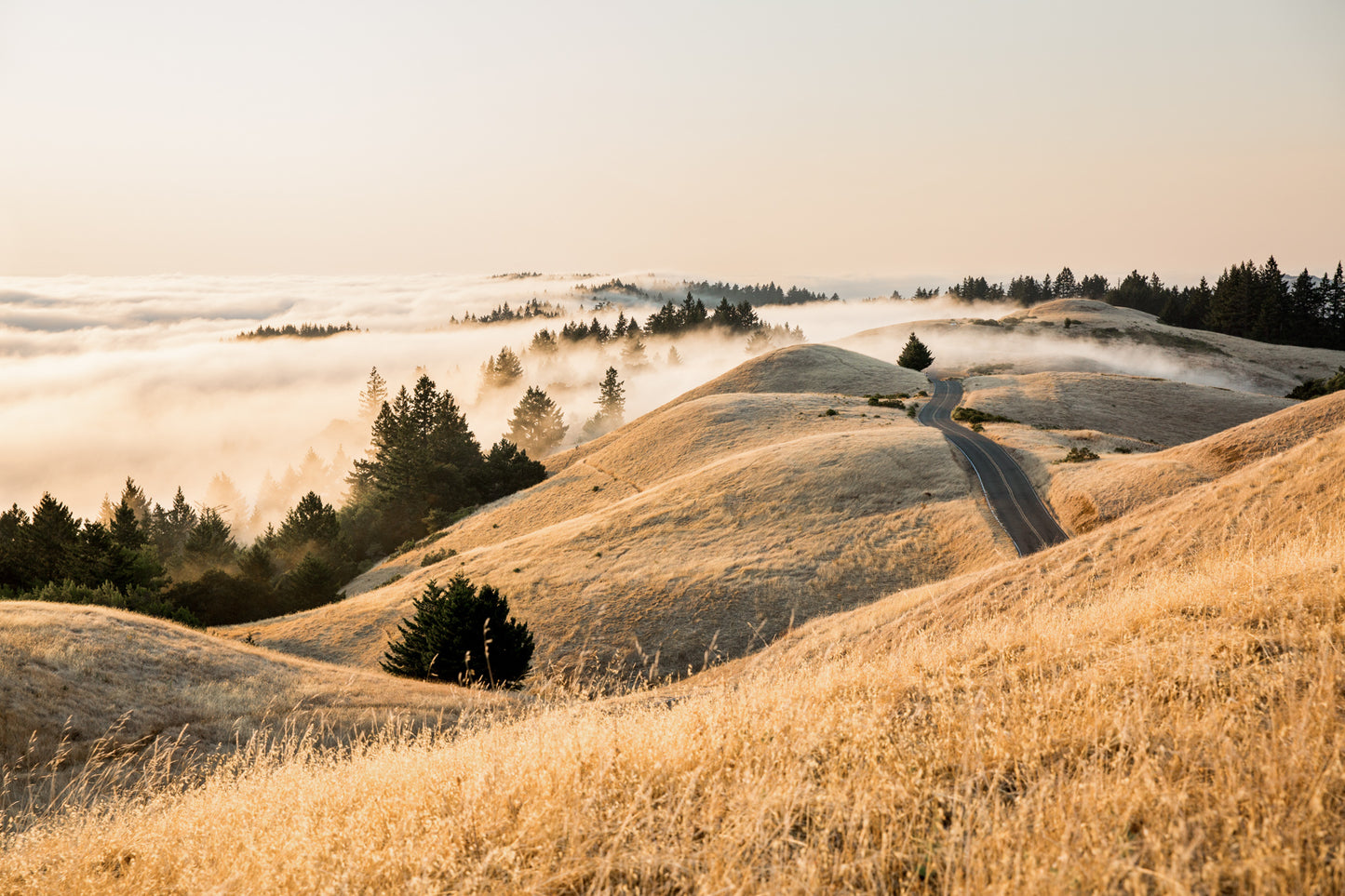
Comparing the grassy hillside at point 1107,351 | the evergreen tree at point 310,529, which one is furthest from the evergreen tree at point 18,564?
the grassy hillside at point 1107,351

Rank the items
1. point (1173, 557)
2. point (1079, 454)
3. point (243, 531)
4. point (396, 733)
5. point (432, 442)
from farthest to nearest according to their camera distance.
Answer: point (243, 531) → point (432, 442) → point (1079, 454) → point (1173, 557) → point (396, 733)

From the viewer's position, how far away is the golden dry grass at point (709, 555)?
107 feet

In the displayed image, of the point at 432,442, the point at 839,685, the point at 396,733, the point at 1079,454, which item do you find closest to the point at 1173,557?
the point at 839,685

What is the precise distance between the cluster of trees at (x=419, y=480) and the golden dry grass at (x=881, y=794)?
6710 centimetres

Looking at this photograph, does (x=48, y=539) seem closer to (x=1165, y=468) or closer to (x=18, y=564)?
(x=18, y=564)

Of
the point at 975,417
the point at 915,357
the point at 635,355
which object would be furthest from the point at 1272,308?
the point at 635,355

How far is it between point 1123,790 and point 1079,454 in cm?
5169

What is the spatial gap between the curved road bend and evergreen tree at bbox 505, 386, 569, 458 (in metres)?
76.4

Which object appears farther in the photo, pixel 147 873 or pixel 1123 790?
pixel 147 873

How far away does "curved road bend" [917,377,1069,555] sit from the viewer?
3669 cm

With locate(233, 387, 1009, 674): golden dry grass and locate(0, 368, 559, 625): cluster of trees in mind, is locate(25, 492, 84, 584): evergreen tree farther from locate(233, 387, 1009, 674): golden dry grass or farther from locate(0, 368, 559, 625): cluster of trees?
locate(233, 387, 1009, 674): golden dry grass

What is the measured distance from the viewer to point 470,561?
149ft

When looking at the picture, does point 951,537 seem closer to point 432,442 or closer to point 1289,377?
point 432,442

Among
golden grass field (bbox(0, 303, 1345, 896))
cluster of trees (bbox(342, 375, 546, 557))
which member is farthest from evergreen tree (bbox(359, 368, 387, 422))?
golden grass field (bbox(0, 303, 1345, 896))
